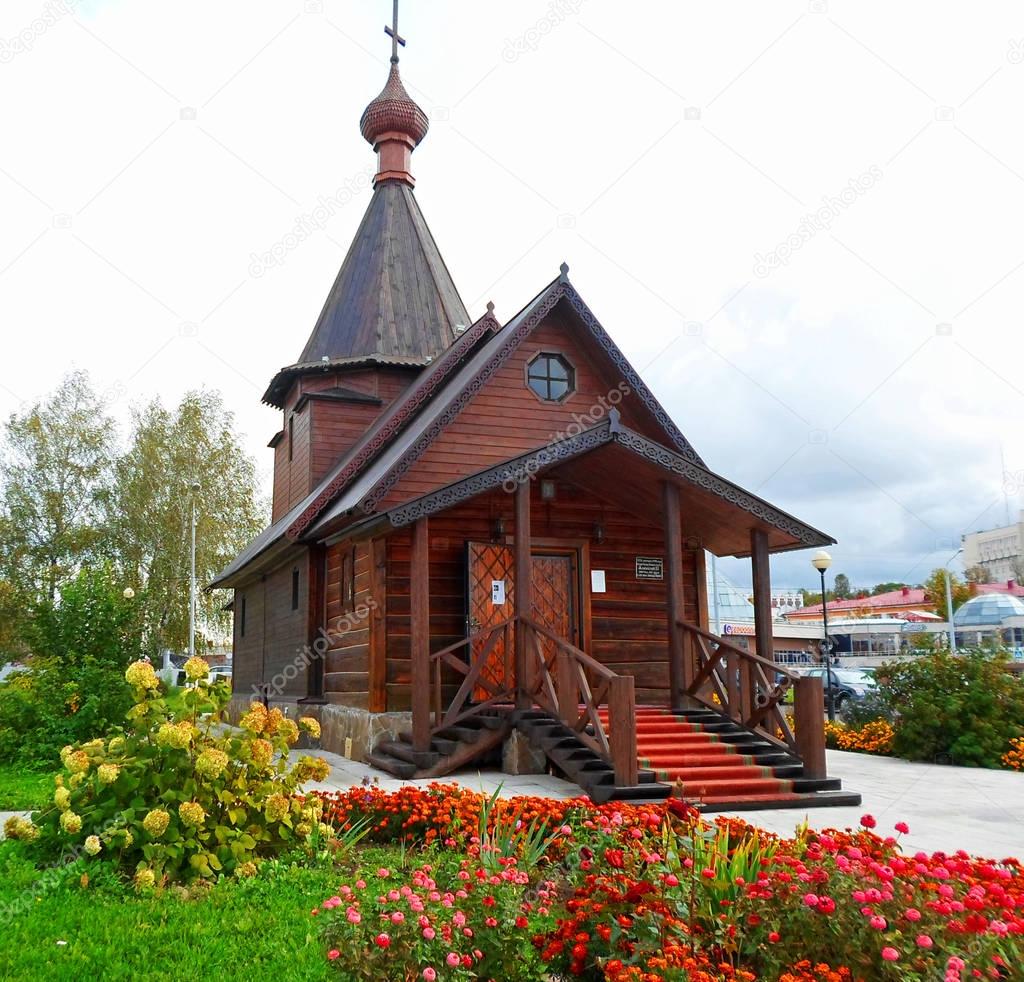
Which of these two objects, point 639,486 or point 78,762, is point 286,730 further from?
point 639,486

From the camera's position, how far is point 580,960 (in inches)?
148

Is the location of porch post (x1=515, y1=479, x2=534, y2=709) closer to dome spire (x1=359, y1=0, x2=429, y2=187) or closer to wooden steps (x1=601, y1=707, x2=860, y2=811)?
wooden steps (x1=601, y1=707, x2=860, y2=811)

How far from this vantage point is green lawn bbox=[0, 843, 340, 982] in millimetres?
3961

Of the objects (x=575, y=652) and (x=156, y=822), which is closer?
(x=156, y=822)

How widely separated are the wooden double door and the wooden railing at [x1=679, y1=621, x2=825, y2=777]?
5.82 feet

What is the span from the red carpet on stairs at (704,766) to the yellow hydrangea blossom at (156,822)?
15.0 ft

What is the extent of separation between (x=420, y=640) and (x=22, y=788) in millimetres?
3938

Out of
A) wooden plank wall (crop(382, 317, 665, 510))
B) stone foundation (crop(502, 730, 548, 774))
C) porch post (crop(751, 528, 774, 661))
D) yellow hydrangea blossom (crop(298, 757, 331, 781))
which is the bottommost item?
stone foundation (crop(502, 730, 548, 774))

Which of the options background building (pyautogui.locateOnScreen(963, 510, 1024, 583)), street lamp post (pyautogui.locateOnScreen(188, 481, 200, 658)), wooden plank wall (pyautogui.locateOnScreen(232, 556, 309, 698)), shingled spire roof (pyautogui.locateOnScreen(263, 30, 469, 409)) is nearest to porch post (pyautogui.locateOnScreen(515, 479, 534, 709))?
wooden plank wall (pyautogui.locateOnScreen(232, 556, 309, 698))

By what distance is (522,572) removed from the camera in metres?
10.0

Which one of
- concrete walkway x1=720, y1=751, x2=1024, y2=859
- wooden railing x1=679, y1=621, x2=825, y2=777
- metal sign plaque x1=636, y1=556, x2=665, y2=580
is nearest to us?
concrete walkway x1=720, y1=751, x2=1024, y2=859

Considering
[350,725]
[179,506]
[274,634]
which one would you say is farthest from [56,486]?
[350,725]

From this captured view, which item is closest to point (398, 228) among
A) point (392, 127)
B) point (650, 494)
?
point (392, 127)

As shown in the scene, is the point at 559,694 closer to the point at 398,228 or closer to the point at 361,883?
the point at 361,883
